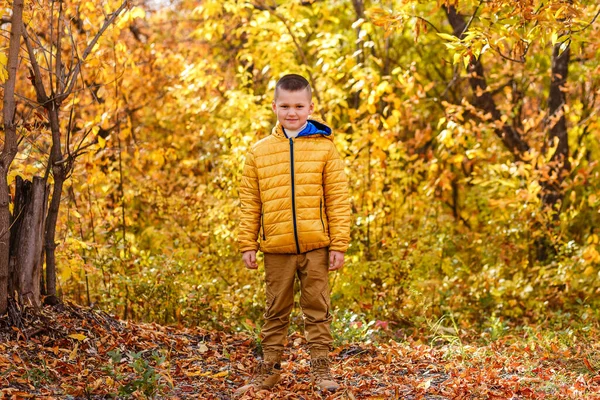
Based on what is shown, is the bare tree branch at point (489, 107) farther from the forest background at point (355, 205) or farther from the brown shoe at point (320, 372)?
the brown shoe at point (320, 372)

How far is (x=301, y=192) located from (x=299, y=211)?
0.11 m

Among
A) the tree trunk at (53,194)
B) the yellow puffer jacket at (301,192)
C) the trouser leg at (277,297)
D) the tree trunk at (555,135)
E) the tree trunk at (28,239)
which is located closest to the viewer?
the yellow puffer jacket at (301,192)

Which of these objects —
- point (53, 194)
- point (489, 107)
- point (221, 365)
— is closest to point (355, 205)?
point (489, 107)

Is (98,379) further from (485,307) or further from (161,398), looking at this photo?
(485,307)

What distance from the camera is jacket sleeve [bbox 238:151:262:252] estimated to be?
427 centimetres

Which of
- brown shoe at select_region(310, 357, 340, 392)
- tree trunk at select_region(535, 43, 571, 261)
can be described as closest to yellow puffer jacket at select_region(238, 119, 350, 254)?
brown shoe at select_region(310, 357, 340, 392)

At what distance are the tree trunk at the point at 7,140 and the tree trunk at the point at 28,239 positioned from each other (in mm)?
153

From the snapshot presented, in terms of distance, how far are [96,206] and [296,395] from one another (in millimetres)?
4164

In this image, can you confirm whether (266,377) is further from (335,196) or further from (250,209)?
(335,196)

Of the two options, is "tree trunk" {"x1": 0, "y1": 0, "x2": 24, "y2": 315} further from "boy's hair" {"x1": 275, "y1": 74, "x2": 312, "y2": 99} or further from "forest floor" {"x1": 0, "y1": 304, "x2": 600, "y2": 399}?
"boy's hair" {"x1": 275, "y1": 74, "x2": 312, "y2": 99}

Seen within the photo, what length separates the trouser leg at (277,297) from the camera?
4211 millimetres

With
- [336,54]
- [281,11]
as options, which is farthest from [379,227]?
[281,11]

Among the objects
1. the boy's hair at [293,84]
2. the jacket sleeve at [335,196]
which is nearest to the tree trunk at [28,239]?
the boy's hair at [293,84]

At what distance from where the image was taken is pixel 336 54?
8.53 metres
